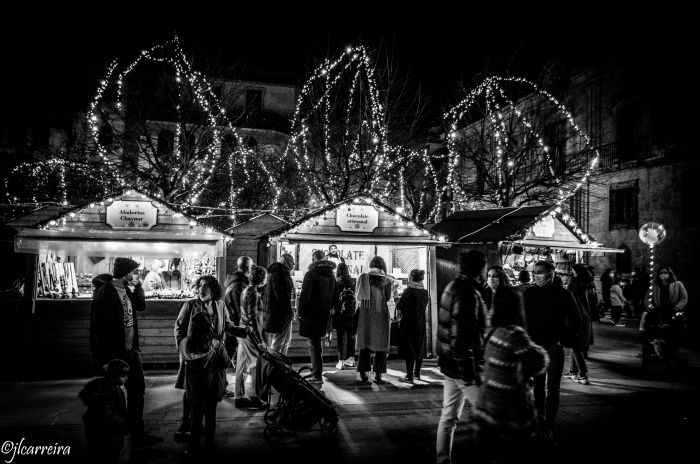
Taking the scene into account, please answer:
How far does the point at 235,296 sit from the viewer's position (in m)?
6.65

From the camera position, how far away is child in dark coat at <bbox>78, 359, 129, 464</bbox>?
3850 millimetres

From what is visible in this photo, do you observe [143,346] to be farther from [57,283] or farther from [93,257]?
[93,257]

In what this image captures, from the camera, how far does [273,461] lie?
464 centimetres

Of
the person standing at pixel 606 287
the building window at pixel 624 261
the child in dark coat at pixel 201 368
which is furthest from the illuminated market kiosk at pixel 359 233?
the building window at pixel 624 261

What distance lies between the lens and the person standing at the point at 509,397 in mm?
3385

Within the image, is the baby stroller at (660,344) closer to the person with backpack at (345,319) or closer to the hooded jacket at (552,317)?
the hooded jacket at (552,317)

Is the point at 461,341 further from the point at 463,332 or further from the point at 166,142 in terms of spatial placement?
the point at 166,142

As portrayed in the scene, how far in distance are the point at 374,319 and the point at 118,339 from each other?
414cm

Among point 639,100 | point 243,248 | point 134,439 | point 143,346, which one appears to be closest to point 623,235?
point 639,100

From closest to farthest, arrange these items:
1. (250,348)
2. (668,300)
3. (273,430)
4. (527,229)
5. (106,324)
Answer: (106,324) → (273,430) → (250,348) → (527,229) → (668,300)

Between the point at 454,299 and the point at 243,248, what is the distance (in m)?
7.60

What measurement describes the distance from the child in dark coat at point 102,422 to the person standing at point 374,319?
175 inches

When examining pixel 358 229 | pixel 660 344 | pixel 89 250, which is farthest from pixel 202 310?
pixel 660 344

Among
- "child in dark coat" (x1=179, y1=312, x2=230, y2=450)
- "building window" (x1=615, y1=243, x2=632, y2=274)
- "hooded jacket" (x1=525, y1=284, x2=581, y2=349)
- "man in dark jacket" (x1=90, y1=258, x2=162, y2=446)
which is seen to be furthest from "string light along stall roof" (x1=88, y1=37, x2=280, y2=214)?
Answer: "building window" (x1=615, y1=243, x2=632, y2=274)
